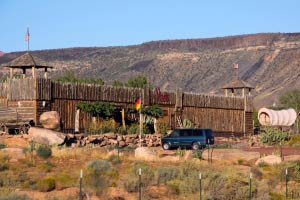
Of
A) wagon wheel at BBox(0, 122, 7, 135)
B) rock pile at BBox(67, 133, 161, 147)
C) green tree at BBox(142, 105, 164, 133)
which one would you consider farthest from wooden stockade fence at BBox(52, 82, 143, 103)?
rock pile at BBox(67, 133, 161, 147)

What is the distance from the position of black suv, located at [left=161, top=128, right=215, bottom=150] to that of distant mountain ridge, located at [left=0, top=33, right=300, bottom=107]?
269ft

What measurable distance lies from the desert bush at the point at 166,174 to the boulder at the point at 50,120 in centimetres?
1736

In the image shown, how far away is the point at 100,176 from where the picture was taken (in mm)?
30125

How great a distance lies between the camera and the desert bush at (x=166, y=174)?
31.6 meters

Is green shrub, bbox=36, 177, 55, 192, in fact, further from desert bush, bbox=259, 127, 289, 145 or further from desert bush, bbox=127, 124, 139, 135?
desert bush, bbox=259, 127, 289, 145

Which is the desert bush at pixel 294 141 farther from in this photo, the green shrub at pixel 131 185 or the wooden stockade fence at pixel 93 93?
the green shrub at pixel 131 185

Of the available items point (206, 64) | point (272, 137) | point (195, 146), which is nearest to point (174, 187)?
point (195, 146)

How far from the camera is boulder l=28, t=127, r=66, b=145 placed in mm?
44812

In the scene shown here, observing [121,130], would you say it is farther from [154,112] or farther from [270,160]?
[270,160]

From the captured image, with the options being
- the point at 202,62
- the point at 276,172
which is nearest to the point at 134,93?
the point at 276,172

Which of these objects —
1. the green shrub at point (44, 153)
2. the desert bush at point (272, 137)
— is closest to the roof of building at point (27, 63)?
the green shrub at point (44, 153)

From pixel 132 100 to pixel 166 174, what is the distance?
25826 millimetres

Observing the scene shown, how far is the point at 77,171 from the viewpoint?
33.7m

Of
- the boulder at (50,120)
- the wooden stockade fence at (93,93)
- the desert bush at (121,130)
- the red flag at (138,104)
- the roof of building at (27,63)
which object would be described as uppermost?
the roof of building at (27,63)
